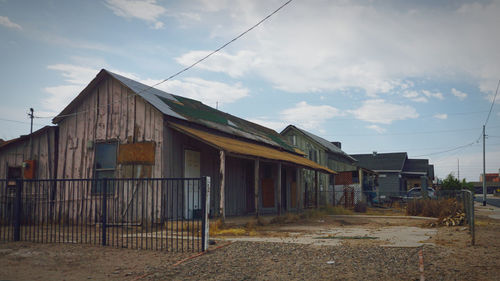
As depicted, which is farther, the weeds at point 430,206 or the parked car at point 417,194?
the parked car at point 417,194

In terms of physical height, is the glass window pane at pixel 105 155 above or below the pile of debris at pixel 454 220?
above

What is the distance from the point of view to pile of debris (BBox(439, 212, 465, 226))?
13367mm

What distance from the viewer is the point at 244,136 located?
60.7ft

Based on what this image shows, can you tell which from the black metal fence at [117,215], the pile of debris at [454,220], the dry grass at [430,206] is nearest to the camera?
the black metal fence at [117,215]

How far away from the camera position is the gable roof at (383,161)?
45062mm

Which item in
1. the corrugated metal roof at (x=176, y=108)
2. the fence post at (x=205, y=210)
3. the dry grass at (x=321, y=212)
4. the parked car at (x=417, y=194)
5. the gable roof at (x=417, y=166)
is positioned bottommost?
the dry grass at (x=321, y=212)

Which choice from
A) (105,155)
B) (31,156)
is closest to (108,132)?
(105,155)

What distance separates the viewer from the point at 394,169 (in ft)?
146

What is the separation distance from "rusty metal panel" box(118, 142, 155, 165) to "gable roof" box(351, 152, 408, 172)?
36.4 m

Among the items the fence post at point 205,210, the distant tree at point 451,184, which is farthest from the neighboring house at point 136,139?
the distant tree at point 451,184

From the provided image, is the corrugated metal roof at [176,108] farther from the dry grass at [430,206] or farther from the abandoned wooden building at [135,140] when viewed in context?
the dry grass at [430,206]

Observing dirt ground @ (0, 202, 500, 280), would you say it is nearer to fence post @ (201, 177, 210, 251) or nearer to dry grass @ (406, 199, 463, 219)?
fence post @ (201, 177, 210, 251)

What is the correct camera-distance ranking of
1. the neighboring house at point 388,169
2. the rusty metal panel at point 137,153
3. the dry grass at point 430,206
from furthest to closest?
the neighboring house at point 388,169
the dry grass at point 430,206
the rusty metal panel at point 137,153

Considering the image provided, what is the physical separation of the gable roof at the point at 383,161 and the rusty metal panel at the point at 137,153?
1432 inches
